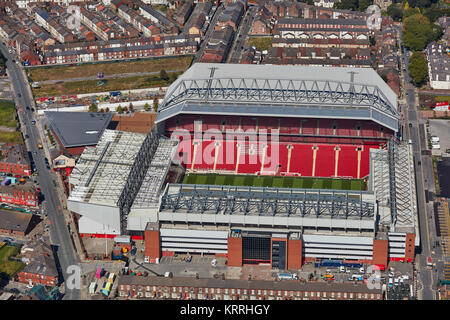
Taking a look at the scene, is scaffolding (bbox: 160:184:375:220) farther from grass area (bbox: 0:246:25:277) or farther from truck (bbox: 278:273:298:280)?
grass area (bbox: 0:246:25:277)

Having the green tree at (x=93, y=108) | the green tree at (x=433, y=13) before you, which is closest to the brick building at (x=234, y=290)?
the green tree at (x=93, y=108)

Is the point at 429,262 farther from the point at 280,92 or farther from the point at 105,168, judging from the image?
the point at 105,168

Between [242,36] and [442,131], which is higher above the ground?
[242,36]

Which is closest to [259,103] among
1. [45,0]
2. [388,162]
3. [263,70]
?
[263,70]

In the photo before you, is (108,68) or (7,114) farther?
(108,68)

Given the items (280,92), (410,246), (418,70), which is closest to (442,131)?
(418,70)

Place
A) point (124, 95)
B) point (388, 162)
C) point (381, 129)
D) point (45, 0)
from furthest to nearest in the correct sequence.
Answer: point (45, 0)
point (124, 95)
point (381, 129)
point (388, 162)

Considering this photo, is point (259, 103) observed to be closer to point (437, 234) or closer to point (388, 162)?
point (388, 162)

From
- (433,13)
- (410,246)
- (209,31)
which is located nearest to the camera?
(410,246)
